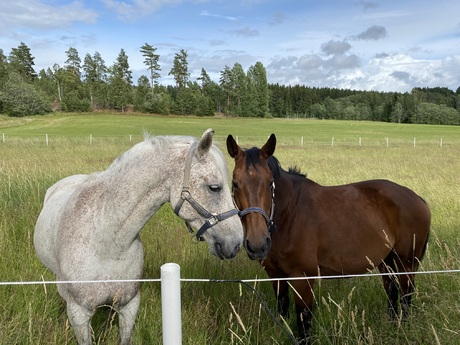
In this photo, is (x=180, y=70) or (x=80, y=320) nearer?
(x=80, y=320)

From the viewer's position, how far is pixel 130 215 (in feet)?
7.39

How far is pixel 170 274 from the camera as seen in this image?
1485mm

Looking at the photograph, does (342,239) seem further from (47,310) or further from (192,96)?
(192,96)

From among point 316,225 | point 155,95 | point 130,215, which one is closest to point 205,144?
point 130,215

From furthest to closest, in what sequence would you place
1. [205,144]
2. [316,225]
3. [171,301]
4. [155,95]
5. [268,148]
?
[155,95], [316,225], [268,148], [205,144], [171,301]

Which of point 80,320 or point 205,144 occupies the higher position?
point 205,144

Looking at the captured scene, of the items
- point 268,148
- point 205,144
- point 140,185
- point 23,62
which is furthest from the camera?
point 23,62

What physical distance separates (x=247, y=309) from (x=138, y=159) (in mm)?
2034

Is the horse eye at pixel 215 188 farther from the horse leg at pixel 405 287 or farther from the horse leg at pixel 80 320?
the horse leg at pixel 405 287

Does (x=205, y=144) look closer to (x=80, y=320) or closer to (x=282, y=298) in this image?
(x=80, y=320)

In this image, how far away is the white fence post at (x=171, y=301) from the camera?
1493 mm

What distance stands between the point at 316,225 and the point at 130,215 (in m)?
1.97

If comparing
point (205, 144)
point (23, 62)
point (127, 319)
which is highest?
point (23, 62)

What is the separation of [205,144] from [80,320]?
1.50 metres
